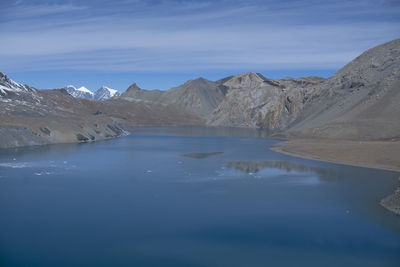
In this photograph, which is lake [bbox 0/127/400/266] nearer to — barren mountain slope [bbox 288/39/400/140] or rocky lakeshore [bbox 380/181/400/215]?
rocky lakeshore [bbox 380/181/400/215]

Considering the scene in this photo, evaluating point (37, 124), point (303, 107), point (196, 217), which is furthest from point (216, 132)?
point (196, 217)

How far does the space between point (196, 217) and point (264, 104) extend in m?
101

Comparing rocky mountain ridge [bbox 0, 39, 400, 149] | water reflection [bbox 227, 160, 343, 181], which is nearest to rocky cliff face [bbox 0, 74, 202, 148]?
rocky mountain ridge [bbox 0, 39, 400, 149]

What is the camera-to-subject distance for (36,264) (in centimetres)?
1281

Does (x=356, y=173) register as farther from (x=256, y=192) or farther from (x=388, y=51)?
(x=388, y=51)

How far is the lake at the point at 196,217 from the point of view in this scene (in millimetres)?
13562

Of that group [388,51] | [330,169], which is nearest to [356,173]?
[330,169]

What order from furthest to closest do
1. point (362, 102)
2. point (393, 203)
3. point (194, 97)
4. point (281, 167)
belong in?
point (194, 97) → point (362, 102) → point (281, 167) → point (393, 203)

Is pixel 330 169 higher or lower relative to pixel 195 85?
lower

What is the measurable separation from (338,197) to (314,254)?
8.76 m

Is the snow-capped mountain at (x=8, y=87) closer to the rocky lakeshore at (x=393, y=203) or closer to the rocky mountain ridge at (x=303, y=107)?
the rocky mountain ridge at (x=303, y=107)

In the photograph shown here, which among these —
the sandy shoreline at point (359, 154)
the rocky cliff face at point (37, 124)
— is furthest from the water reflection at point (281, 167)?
the rocky cliff face at point (37, 124)

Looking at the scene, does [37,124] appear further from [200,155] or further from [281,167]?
[281,167]

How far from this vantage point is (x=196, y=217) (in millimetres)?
17766
